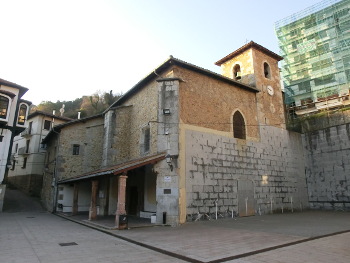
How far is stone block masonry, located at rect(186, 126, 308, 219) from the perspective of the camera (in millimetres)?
11657

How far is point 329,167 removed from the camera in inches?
626

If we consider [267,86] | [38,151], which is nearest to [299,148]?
[267,86]

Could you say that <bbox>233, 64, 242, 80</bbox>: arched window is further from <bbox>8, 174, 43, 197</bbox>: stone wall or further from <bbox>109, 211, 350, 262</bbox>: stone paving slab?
<bbox>8, 174, 43, 197</bbox>: stone wall

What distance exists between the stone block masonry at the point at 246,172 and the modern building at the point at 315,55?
7397 mm

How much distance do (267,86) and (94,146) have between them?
12750mm

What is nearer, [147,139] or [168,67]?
[168,67]

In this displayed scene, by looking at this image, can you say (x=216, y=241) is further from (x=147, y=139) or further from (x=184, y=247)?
(x=147, y=139)

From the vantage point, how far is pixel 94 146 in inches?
720

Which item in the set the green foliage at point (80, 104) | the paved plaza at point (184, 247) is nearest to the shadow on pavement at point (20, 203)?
the paved plaza at point (184, 247)

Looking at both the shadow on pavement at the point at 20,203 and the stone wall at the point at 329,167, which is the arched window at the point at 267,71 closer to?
the stone wall at the point at 329,167

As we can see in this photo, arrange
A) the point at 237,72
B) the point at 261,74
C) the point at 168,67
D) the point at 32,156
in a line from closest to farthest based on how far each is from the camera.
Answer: the point at 168,67 < the point at 261,74 < the point at 237,72 < the point at 32,156

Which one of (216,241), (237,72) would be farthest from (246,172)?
(237,72)

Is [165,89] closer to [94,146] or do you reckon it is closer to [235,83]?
[235,83]

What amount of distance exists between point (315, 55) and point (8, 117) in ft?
93.7
